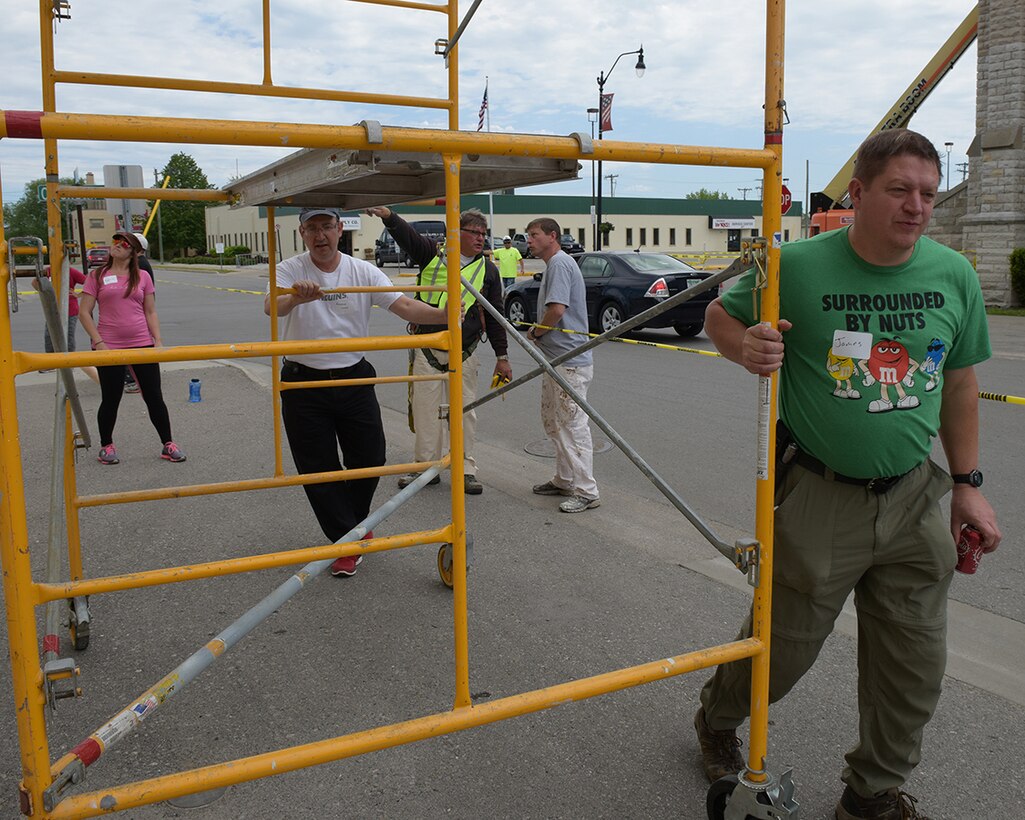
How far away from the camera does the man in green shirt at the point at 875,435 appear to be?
247cm

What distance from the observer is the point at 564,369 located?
595cm

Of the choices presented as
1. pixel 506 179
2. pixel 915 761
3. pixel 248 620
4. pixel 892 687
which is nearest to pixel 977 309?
pixel 892 687

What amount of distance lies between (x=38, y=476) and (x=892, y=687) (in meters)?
6.29

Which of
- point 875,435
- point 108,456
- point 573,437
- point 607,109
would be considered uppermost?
point 607,109

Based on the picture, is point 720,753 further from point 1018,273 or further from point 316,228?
point 1018,273

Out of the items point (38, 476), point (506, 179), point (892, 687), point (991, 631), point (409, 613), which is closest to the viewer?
point (892, 687)

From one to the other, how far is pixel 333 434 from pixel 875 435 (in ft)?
9.66

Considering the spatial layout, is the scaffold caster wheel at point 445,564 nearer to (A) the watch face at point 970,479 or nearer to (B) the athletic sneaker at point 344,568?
(B) the athletic sneaker at point 344,568

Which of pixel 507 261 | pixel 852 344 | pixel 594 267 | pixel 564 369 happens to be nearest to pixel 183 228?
pixel 507 261

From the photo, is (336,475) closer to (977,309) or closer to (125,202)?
(977,309)

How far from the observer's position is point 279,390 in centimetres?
455

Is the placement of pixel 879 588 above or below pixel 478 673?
above

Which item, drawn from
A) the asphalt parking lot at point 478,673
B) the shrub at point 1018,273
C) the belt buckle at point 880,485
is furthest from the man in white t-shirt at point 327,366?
the shrub at point 1018,273

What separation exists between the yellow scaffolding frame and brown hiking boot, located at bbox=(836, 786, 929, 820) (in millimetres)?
343
